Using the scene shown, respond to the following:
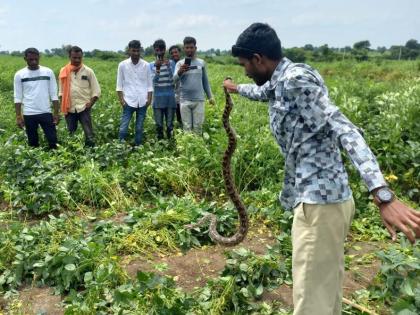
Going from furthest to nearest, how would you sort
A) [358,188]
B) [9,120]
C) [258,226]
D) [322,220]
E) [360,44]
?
[360,44] < [9,120] < [358,188] < [258,226] < [322,220]

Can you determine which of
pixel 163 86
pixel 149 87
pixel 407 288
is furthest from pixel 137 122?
pixel 407 288

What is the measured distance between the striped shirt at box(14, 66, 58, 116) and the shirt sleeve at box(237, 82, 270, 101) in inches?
196

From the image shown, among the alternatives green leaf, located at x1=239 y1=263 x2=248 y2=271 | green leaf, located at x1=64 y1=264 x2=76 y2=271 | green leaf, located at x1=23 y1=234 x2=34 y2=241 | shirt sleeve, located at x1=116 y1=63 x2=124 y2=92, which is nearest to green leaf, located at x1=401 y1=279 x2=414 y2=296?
green leaf, located at x1=239 y1=263 x2=248 y2=271

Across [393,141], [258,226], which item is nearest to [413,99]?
[393,141]

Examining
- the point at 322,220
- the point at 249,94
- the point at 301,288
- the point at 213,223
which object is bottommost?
the point at 213,223

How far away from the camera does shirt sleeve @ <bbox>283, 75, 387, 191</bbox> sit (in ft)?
7.16

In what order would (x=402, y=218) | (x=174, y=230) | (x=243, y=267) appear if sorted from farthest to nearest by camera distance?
(x=174, y=230), (x=243, y=267), (x=402, y=218)

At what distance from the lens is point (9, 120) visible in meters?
9.52

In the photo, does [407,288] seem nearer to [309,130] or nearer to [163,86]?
[309,130]

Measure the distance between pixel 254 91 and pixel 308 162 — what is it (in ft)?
2.42

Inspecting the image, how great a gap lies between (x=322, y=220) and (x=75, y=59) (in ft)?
19.7

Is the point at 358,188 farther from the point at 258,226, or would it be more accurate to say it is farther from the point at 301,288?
the point at 301,288

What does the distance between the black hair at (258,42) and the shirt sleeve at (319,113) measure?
0.25m

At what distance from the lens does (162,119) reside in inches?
326
